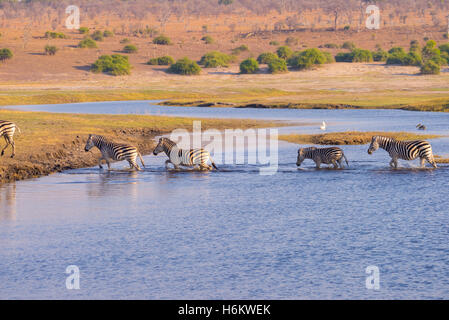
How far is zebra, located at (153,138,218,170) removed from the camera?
25469 millimetres

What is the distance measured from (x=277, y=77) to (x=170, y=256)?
75.6 metres

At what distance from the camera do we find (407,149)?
25.0 metres

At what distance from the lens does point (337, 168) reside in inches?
1021

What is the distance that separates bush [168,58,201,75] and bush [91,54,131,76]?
572 cm

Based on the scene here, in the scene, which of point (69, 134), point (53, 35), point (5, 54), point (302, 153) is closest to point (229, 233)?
point (302, 153)

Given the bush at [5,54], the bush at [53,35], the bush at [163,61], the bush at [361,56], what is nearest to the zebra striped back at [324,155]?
the bush at [163,61]

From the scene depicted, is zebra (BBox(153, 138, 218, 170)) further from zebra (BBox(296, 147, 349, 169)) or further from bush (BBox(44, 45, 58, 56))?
bush (BBox(44, 45, 58, 56))

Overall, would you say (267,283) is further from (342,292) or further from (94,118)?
(94,118)

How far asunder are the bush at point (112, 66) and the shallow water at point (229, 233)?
63.7 m

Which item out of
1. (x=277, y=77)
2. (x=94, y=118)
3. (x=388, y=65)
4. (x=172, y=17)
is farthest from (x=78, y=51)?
(x=172, y=17)

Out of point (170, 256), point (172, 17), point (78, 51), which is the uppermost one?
point (172, 17)

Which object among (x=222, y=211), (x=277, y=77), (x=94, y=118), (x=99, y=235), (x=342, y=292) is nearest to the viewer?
(x=342, y=292)

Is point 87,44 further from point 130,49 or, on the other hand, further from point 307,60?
point 307,60

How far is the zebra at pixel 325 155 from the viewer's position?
25.4 metres
